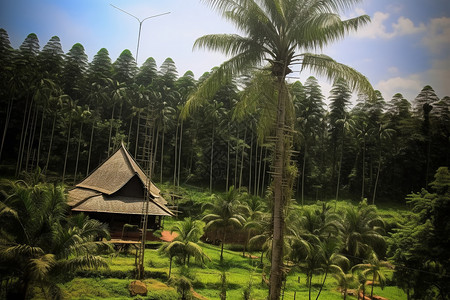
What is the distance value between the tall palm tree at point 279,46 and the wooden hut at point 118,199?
1082cm

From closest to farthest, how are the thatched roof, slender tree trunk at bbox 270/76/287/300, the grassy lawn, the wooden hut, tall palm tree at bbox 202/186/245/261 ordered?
slender tree trunk at bbox 270/76/287/300 < the grassy lawn < the wooden hut < the thatched roof < tall palm tree at bbox 202/186/245/261

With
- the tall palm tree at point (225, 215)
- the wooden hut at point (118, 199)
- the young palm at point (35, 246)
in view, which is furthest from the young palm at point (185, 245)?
the tall palm tree at point (225, 215)

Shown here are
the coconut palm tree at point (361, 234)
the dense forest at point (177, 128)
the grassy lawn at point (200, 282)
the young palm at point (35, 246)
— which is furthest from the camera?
the dense forest at point (177, 128)

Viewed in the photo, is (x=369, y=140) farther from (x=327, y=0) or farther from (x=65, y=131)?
(x=65, y=131)

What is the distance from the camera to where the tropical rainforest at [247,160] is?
830cm

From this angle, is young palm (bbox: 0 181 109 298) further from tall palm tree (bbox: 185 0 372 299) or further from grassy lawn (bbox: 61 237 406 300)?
tall palm tree (bbox: 185 0 372 299)

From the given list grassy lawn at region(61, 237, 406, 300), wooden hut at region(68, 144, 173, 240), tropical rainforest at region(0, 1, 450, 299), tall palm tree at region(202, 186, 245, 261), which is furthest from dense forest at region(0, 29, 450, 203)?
grassy lawn at region(61, 237, 406, 300)

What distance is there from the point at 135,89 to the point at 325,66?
3153 cm

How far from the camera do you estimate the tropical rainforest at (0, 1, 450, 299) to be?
8.30 m

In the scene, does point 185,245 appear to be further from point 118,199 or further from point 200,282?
point 118,199

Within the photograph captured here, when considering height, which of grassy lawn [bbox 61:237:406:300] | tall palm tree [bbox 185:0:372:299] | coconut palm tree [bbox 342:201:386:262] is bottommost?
grassy lawn [bbox 61:237:406:300]

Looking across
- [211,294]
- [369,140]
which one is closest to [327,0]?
[211,294]

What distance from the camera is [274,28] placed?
8648 millimetres

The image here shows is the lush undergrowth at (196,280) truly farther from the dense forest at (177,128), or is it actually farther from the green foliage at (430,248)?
the dense forest at (177,128)
